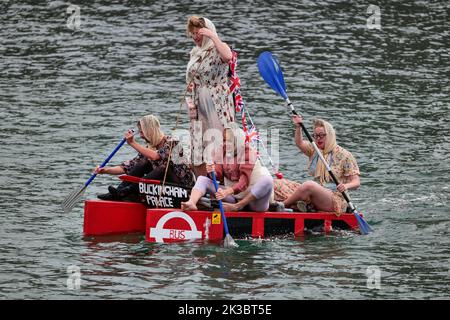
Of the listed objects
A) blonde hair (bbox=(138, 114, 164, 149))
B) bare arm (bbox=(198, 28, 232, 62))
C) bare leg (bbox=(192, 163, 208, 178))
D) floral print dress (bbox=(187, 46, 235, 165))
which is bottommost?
bare leg (bbox=(192, 163, 208, 178))

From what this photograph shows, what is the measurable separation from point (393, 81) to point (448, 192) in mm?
6901

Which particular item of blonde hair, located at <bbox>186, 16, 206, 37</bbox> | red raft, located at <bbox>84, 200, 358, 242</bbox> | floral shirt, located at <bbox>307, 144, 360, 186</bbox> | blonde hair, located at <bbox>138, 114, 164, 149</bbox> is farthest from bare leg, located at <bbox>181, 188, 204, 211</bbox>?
blonde hair, located at <bbox>186, 16, 206, 37</bbox>

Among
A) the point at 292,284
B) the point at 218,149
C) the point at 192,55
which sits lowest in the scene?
the point at 292,284

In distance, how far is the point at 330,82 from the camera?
25672mm

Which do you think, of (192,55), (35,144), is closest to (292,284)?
(192,55)

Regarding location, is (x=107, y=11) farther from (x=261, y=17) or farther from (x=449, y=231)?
(x=449, y=231)

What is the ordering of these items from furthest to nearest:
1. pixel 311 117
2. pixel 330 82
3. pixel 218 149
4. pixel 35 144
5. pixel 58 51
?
pixel 58 51, pixel 330 82, pixel 311 117, pixel 35 144, pixel 218 149

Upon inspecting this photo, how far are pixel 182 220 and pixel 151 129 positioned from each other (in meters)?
1.35

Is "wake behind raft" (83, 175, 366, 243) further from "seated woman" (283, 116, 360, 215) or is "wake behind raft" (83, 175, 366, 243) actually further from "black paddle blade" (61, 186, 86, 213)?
"black paddle blade" (61, 186, 86, 213)

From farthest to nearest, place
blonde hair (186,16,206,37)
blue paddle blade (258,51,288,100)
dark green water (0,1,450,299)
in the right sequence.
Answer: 1. blue paddle blade (258,51,288,100)
2. blonde hair (186,16,206,37)
3. dark green water (0,1,450,299)

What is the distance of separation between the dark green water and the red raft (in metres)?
0.19

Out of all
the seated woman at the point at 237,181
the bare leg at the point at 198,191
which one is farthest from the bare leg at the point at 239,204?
the bare leg at the point at 198,191

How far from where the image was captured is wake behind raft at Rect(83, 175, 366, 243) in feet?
54.1

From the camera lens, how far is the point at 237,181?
16.7 metres
